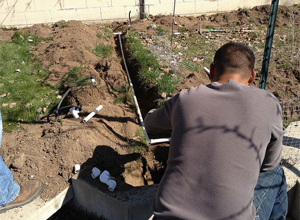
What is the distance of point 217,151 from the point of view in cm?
152

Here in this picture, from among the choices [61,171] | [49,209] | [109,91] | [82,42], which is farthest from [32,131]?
[82,42]

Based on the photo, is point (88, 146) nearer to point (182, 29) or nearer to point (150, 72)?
point (150, 72)

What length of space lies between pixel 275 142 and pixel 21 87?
4752 millimetres

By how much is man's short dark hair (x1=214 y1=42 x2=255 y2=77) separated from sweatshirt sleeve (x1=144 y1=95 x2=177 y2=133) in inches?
16.9

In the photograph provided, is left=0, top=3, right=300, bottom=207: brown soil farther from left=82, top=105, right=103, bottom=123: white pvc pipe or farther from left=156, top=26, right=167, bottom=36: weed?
left=156, top=26, right=167, bottom=36: weed

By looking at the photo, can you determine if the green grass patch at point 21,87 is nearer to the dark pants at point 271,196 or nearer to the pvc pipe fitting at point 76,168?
the pvc pipe fitting at point 76,168

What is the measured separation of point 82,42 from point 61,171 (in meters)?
4.40

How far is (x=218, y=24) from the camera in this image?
8484 mm

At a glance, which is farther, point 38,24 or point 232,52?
point 38,24

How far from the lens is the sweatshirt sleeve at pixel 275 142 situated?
1662 mm

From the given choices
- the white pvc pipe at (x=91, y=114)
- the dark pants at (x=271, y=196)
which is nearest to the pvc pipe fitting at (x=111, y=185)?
the white pvc pipe at (x=91, y=114)

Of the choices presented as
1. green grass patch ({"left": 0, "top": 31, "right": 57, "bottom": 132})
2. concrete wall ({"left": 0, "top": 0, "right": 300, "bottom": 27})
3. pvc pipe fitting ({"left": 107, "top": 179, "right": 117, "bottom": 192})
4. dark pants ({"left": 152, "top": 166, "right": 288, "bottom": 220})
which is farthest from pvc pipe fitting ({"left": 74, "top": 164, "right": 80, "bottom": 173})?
concrete wall ({"left": 0, "top": 0, "right": 300, "bottom": 27})

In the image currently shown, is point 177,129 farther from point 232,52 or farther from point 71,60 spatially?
point 71,60

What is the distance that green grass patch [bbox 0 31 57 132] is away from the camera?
4422 millimetres
